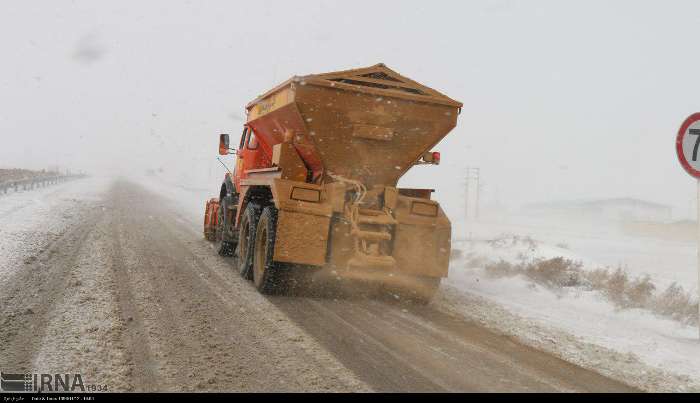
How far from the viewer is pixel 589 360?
484cm

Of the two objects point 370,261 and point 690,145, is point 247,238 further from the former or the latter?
point 690,145

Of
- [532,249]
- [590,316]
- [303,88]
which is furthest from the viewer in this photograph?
[532,249]

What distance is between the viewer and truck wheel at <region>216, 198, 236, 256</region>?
9891 mm

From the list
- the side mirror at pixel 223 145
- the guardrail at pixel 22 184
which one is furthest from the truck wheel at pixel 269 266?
the guardrail at pixel 22 184

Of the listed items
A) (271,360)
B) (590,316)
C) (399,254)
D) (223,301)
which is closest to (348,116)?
(399,254)

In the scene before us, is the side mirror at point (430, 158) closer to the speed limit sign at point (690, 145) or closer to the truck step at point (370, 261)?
the truck step at point (370, 261)

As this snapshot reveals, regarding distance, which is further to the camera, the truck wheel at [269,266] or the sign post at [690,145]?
the truck wheel at [269,266]

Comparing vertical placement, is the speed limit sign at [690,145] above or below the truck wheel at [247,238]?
above

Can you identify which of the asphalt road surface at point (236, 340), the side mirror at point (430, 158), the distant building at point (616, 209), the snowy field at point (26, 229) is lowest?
the distant building at point (616, 209)

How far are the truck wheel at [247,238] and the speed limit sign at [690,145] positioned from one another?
17.8ft

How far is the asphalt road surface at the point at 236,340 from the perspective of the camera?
12.6 ft
